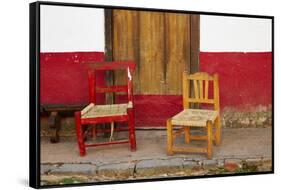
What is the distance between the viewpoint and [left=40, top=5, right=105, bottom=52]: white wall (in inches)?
138

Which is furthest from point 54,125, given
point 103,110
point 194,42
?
point 194,42

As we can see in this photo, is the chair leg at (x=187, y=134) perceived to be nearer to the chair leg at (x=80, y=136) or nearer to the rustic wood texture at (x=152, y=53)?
the rustic wood texture at (x=152, y=53)

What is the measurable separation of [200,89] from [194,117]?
→ 19 cm

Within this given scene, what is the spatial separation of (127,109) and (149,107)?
171mm

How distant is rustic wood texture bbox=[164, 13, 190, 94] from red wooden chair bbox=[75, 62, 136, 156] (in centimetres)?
25

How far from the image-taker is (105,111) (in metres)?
3.68

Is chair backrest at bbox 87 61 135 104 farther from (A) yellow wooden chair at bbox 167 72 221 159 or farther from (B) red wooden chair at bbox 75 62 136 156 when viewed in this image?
(A) yellow wooden chair at bbox 167 72 221 159

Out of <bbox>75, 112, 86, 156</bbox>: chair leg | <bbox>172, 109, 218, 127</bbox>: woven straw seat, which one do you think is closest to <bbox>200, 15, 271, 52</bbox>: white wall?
<bbox>172, 109, 218, 127</bbox>: woven straw seat

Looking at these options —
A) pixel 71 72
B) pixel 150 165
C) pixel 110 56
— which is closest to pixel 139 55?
pixel 110 56

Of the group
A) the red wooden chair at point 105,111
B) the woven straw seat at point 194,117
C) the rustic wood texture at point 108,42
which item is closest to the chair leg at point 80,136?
the red wooden chair at point 105,111

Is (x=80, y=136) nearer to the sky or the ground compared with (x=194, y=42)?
nearer to the ground

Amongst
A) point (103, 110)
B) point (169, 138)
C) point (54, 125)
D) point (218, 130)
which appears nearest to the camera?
point (54, 125)

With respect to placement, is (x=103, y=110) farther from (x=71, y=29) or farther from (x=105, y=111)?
(x=71, y=29)

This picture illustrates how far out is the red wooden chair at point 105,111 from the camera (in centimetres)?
362
